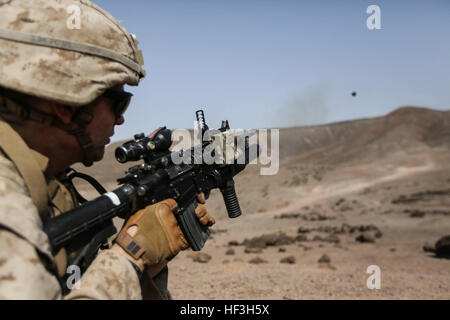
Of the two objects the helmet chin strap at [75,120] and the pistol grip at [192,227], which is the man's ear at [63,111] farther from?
the pistol grip at [192,227]

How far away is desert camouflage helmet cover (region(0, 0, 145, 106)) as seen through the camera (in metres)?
1.80

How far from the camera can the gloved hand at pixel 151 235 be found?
7.00ft

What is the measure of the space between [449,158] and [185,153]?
1418 inches

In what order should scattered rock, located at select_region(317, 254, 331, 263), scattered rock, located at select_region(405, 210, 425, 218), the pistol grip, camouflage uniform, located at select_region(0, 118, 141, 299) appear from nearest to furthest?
camouflage uniform, located at select_region(0, 118, 141, 299) < the pistol grip < scattered rock, located at select_region(317, 254, 331, 263) < scattered rock, located at select_region(405, 210, 425, 218)

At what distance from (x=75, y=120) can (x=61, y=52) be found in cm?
33

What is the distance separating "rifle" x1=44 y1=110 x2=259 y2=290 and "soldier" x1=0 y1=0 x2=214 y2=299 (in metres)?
0.10

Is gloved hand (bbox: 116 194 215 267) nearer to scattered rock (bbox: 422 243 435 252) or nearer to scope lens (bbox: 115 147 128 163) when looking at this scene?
scope lens (bbox: 115 147 128 163)

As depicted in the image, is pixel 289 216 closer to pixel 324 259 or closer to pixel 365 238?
pixel 365 238

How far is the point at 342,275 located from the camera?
10.4 meters

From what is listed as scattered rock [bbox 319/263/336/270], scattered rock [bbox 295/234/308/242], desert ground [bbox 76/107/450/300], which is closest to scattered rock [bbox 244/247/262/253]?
desert ground [bbox 76/107/450/300]

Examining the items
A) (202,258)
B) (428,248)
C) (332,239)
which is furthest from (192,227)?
(332,239)

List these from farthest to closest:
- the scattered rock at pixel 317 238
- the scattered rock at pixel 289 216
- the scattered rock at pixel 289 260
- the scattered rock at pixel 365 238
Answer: the scattered rock at pixel 289 216
the scattered rock at pixel 317 238
the scattered rock at pixel 365 238
the scattered rock at pixel 289 260

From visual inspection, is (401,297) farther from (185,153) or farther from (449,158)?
(449,158)

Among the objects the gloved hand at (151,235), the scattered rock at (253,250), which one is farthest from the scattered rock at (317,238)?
the gloved hand at (151,235)
